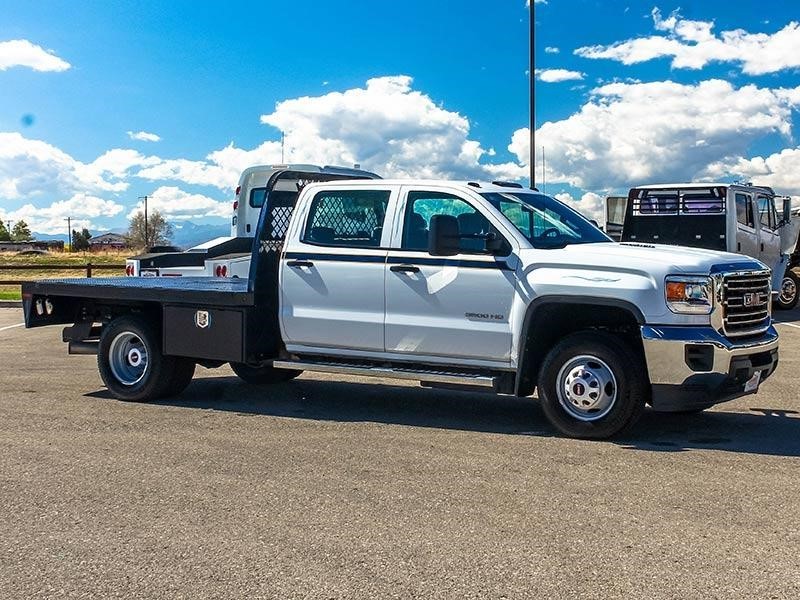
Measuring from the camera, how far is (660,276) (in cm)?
669

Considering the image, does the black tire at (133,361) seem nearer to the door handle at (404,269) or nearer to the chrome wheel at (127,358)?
the chrome wheel at (127,358)

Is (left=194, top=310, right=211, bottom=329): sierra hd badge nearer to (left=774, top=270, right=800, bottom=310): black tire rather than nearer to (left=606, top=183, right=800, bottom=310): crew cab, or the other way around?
(left=606, top=183, right=800, bottom=310): crew cab

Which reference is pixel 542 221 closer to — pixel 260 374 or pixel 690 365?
pixel 690 365

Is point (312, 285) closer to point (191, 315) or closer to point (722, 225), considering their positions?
point (191, 315)

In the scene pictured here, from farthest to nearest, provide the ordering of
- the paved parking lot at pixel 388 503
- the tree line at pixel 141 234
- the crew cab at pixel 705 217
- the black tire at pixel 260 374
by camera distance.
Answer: the tree line at pixel 141 234 < the crew cab at pixel 705 217 < the black tire at pixel 260 374 < the paved parking lot at pixel 388 503

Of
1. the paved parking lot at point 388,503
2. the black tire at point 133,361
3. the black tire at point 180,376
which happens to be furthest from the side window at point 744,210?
the black tire at point 133,361

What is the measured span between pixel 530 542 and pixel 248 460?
97.2 inches

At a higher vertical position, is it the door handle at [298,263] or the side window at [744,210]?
the side window at [744,210]

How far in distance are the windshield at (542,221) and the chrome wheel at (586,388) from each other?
40.2 inches

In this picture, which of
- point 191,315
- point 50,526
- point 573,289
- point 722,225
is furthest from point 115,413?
point 722,225

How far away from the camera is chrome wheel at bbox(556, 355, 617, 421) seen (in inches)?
273

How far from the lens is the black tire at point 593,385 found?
22.4 feet

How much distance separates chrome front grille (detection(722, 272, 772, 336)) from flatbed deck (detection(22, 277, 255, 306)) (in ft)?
13.0

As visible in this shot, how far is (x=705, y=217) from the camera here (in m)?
17.0
